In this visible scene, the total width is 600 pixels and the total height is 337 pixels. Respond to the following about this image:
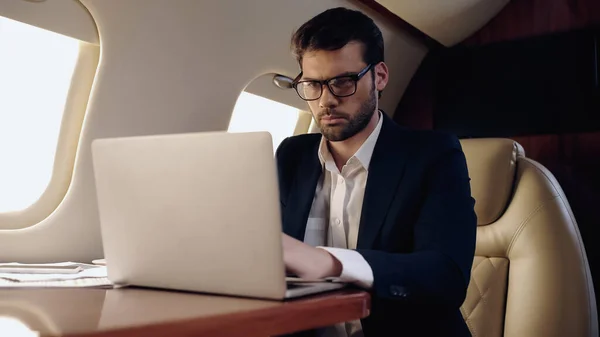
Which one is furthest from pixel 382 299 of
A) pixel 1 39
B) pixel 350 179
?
pixel 1 39

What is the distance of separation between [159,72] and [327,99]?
0.59 meters

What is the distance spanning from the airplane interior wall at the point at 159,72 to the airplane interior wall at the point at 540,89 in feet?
2.78

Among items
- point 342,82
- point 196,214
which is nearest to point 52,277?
point 196,214

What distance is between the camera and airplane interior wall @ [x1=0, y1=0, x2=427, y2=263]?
168 cm

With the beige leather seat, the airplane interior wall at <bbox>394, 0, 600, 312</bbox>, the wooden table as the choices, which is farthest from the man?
the airplane interior wall at <bbox>394, 0, 600, 312</bbox>

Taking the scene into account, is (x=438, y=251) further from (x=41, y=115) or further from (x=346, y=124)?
(x=41, y=115)

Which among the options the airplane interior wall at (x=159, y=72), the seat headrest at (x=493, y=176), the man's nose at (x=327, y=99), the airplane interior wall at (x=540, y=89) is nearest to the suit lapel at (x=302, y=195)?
the man's nose at (x=327, y=99)

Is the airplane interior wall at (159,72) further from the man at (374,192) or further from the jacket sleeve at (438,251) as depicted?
the jacket sleeve at (438,251)

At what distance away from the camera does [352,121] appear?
153 centimetres

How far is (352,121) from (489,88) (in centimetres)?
152

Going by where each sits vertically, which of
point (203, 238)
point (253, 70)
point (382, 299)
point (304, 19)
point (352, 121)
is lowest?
point (382, 299)

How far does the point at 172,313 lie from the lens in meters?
0.82

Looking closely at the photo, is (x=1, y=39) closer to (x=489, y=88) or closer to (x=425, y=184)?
(x=425, y=184)

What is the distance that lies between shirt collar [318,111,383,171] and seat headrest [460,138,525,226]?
555 millimetres
